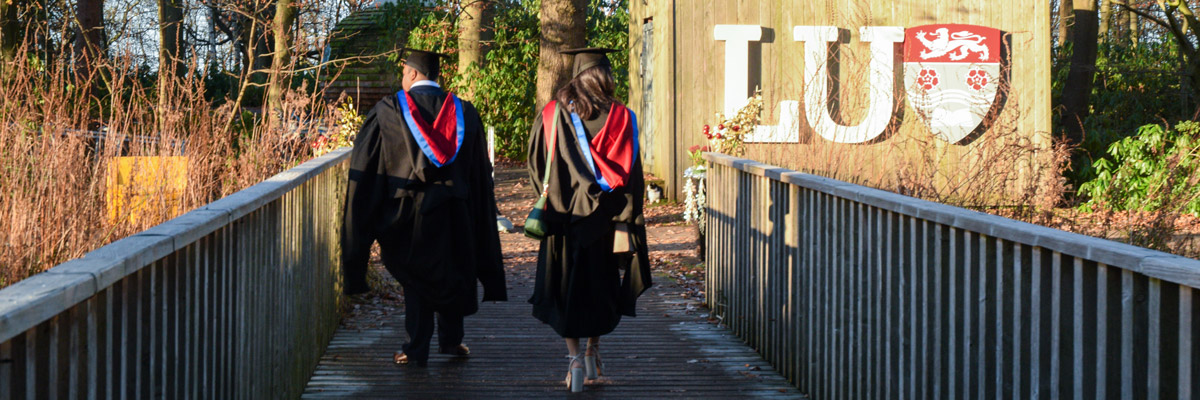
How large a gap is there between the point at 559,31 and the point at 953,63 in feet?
16.4

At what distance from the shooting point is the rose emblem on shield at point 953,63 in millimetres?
14641

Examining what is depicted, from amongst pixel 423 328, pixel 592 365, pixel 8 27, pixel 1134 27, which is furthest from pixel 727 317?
pixel 1134 27

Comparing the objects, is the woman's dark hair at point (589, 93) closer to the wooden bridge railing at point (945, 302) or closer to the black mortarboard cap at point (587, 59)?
the black mortarboard cap at point (587, 59)

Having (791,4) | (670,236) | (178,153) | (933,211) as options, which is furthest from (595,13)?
(933,211)

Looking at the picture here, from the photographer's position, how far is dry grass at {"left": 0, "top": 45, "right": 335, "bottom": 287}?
470 cm

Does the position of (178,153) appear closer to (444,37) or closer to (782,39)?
(782,39)

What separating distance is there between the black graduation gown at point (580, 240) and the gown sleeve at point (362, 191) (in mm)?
820

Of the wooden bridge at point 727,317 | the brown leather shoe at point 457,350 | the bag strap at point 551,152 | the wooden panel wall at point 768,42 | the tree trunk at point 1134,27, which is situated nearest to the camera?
the wooden bridge at point 727,317

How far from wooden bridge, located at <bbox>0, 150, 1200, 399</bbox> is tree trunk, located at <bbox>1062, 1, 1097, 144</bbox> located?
12.1m

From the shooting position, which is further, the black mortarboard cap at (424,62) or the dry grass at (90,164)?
the black mortarboard cap at (424,62)

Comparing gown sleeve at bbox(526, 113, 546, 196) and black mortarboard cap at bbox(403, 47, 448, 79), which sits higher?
black mortarboard cap at bbox(403, 47, 448, 79)

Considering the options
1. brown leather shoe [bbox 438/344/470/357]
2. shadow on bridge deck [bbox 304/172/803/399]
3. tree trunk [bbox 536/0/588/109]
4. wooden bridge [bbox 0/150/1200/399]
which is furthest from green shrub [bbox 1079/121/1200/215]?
tree trunk [bbox 536/0/588/109]

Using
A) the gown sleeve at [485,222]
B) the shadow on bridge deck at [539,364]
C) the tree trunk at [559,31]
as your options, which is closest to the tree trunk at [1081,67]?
the tree trunk at [559,31]

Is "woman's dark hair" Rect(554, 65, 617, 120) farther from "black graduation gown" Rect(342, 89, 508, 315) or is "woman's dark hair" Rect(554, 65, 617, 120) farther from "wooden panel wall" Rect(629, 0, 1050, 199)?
"wooden panel wall" Rect(629, 0, 1050, 199)
